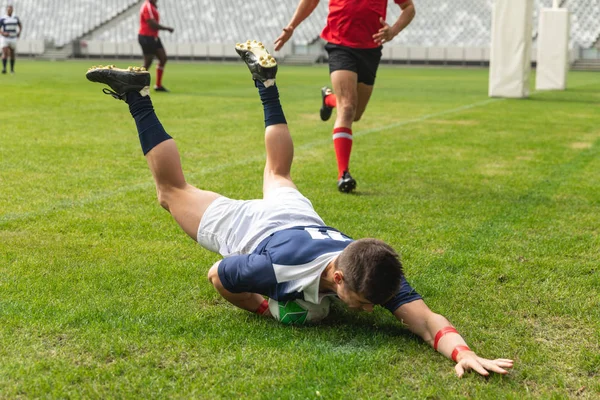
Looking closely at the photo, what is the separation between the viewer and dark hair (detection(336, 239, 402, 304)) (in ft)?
10.2

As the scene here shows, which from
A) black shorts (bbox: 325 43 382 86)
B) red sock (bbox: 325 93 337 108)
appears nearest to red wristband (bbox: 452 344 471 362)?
black shorts (bbox: 325 43 382 86)

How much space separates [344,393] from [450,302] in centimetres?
121

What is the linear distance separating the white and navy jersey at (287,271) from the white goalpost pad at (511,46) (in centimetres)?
1561

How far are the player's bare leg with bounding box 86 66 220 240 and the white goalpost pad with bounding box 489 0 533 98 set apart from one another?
585 inches

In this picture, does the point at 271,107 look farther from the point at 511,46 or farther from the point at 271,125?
the point at 511,46

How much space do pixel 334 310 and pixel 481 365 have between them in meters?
0.93

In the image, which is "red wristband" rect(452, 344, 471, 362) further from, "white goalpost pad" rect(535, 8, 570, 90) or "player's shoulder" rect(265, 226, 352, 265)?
"white goalpost pad" rect(535, 8, 570, 90)

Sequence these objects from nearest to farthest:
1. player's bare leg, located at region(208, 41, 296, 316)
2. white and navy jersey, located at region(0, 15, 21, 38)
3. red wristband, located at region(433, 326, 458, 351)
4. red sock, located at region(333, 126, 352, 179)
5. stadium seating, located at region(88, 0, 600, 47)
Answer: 1. red wristband, located at region(433, 326, 458, 351)
2. player's bare leg, located at region(208, 41, 296, 316)
3. red sock, located at region(333, 126, 352, 179)
4. white and navy jersey, located at region(0, 15, 21, 38)
5. stadium seating, located at region(88, 0, 600, 47)

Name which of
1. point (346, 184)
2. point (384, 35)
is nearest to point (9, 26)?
point (384, 35)

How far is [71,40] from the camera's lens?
159 feet

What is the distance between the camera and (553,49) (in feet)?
71.4

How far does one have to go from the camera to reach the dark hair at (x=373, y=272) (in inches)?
122

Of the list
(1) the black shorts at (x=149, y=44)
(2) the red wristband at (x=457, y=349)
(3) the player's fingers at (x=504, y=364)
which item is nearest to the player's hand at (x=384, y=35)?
(2) the red wristband at (x=457, y=349)

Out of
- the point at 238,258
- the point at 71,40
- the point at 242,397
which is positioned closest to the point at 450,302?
the point at 238,258
